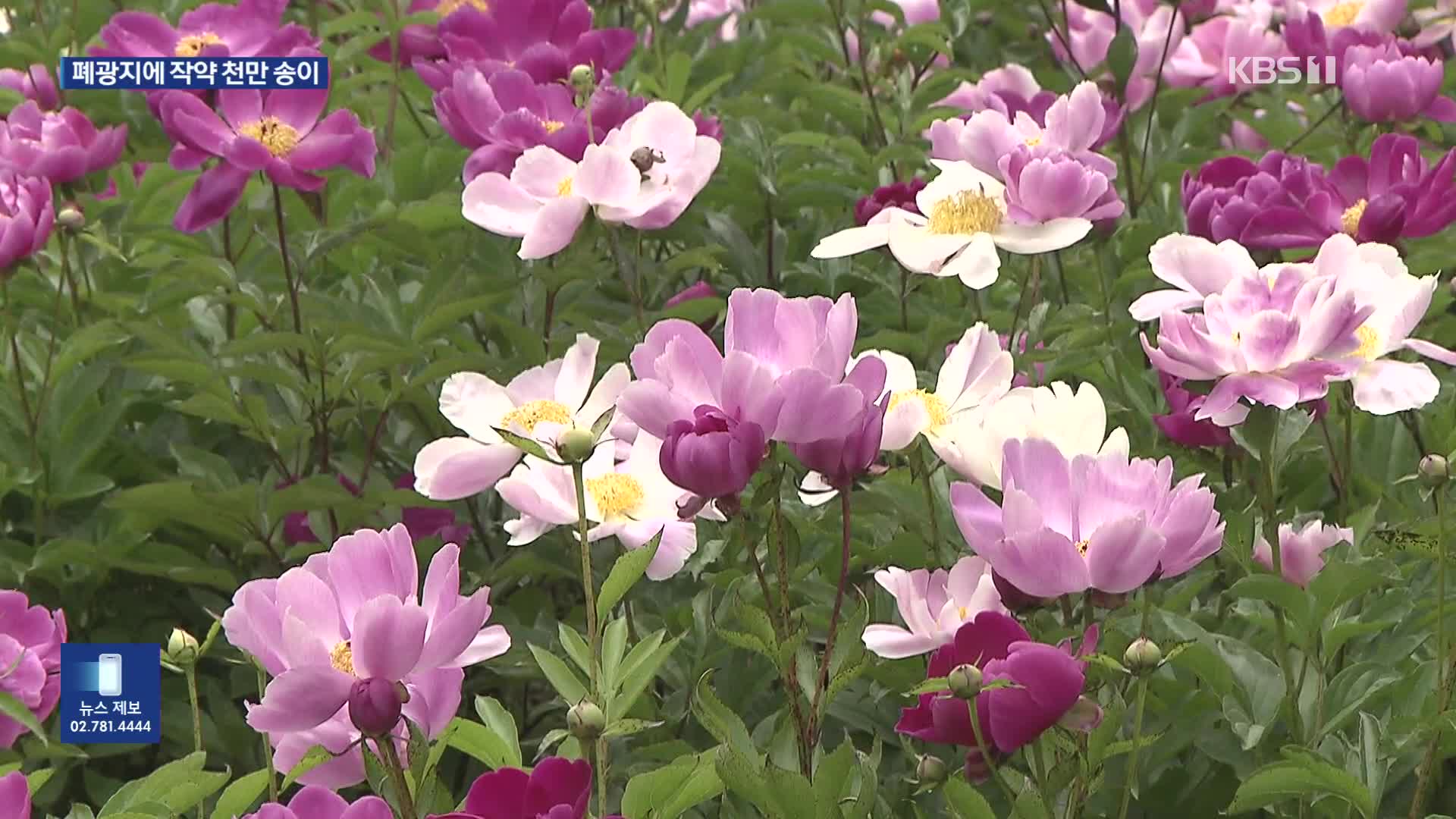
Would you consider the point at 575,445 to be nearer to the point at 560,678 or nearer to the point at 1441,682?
the point at 560,678

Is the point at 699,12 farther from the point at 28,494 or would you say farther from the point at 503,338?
the point at 28,494

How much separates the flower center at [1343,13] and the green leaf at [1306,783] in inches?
54.3

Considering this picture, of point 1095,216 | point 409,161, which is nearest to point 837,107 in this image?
point 409,161

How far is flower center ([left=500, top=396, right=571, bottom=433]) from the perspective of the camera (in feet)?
3.65

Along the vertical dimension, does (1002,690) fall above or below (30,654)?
above

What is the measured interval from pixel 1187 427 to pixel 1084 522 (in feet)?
1.15

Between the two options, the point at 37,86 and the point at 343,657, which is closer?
the point at 343,657

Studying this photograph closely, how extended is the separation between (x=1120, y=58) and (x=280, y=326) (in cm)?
80

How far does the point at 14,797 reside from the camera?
0.73 metres

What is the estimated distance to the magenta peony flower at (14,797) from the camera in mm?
729

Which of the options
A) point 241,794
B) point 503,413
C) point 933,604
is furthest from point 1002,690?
point 503,413

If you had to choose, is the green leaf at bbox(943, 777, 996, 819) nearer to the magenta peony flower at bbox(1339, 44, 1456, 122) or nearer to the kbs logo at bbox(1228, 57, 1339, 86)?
the magenta peony flower at bbox(1339, 44, 1456, 122)

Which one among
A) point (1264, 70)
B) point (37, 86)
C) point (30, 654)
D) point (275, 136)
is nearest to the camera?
point (30, 654)

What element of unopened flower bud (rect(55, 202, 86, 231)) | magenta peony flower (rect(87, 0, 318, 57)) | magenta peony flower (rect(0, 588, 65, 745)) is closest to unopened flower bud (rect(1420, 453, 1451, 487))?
magenta peony flower (rect(0, 588, 65, 745))
